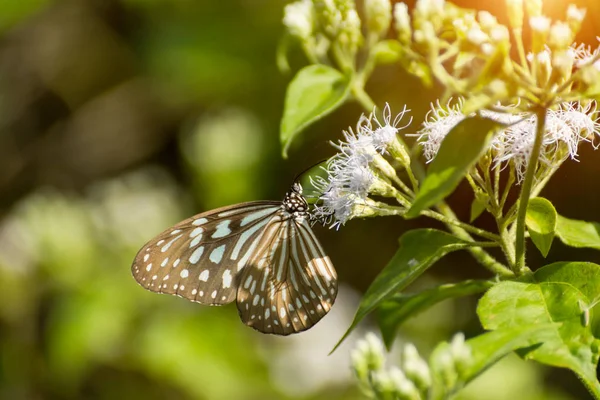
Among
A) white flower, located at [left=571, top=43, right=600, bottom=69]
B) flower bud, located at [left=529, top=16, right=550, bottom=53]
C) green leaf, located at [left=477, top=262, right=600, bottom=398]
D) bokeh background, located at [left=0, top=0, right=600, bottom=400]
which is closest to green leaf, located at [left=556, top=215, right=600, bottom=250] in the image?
green leaf, located at [left=477, top=262, right=600, bottom=398]

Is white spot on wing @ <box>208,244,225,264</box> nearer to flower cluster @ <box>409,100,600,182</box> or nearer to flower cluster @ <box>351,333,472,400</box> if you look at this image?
flower cluster @ <box>351,333,472,400</box>

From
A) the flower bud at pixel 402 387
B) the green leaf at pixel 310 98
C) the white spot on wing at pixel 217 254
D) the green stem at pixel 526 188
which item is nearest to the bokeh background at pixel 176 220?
the white spot on wing at pixel 217 254

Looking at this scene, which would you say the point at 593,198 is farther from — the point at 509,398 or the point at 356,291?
the point at 356,291

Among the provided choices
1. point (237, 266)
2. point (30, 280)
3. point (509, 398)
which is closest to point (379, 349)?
point (237, 266)

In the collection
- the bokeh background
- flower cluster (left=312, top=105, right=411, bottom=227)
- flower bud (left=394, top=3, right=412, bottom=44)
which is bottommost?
the bokeh background

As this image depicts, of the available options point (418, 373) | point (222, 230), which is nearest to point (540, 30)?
point (418, 373)
